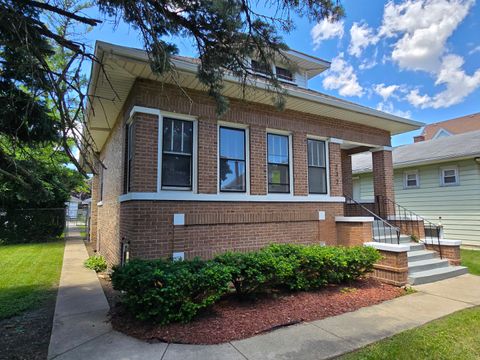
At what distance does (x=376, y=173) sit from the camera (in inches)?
399

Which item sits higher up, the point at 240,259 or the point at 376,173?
the point at 376,173

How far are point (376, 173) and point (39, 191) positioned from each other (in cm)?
954

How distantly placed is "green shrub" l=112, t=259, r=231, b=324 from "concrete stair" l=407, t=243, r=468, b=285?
4742 millimetres

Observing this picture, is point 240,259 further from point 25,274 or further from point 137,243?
point 25,274

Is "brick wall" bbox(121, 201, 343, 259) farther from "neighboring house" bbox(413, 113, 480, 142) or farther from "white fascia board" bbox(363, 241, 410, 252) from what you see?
"neighboring house" bbox(413, 113, 480, 142)

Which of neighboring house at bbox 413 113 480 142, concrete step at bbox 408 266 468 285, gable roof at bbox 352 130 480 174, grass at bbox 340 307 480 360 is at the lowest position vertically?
grass at bbox 340 307 480 360

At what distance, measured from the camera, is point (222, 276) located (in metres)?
4.43

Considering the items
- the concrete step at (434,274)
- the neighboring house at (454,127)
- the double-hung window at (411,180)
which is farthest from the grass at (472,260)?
the neighboring house at (454,127)

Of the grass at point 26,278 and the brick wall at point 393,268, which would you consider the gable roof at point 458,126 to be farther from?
the grass at point 26,278

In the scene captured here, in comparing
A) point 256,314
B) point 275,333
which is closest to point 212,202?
point 256,314

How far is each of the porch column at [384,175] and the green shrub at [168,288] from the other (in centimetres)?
728

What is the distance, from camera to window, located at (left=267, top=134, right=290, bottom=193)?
771 centimetres

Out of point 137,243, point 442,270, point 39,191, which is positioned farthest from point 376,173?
point 39,191

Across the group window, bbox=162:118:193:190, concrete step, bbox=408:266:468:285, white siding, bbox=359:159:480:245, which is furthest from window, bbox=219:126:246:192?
white siding, bbox=359:159:480:245
